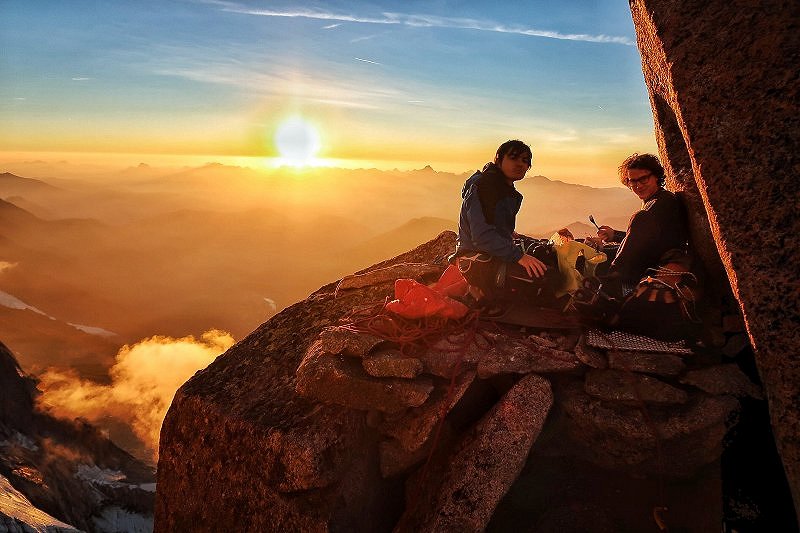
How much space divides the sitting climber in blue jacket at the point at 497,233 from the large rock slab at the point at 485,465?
60.7 inches

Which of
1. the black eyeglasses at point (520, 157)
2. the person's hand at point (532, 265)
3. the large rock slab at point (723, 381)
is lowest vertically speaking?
the large rock slab at point (723, 381)

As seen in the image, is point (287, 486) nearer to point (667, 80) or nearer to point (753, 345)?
point (753, 345)

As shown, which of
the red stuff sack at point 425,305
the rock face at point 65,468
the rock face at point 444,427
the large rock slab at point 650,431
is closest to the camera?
the large rock slab at point 650,431

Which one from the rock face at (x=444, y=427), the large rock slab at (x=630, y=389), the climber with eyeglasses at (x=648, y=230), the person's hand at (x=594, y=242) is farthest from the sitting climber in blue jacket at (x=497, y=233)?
the person's hand at (x=594, y=242)

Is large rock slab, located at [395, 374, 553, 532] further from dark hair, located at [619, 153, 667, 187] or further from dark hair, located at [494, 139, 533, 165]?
dark hair, located at [619, 153, 667, 187]

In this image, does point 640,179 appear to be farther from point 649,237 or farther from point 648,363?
point 648,363

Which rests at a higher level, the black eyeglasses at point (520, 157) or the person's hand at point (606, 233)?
the black eyeglasses at point (520, 157)

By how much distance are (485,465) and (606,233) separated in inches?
207

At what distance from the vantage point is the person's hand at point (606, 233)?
9648 mm

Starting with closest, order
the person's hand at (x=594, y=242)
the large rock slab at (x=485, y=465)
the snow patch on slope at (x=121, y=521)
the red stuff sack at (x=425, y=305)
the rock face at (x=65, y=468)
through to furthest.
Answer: the large rock slab at (x=485, y=465)
the red stuff sack at (x=425, y=305)
the person's hand at (x=594, y=242)
the rock face at (x=65, y=468)
the snow patch on slope at (x=121, y=521)

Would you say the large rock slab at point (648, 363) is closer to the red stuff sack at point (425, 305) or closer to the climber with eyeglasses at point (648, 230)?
the climber with eyeglasses at point (648, 230)

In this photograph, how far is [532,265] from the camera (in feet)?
25.1

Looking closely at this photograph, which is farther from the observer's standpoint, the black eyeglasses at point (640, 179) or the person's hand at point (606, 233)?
the person's hand at point (606, 233)

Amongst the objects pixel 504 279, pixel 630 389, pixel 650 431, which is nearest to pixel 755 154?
pixel 630 389
